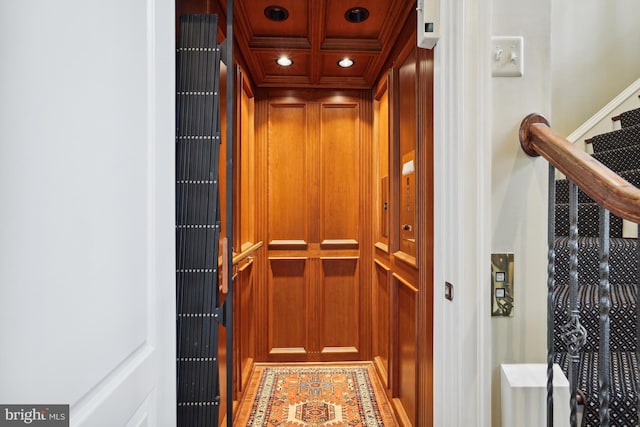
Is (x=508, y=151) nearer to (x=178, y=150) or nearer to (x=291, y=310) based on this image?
(x=178, y=150)

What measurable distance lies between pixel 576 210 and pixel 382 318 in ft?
6.71

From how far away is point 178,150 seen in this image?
3.91 feet

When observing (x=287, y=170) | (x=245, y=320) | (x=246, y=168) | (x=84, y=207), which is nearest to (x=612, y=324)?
(x=84, y=207)

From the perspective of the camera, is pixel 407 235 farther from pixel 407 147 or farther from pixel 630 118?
pixel 630 118

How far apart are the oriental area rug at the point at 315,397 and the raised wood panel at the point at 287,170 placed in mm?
1121

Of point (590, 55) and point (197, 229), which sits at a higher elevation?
point (590, 55)

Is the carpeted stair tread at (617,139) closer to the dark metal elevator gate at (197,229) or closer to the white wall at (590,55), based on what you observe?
the white wall at (590,55)

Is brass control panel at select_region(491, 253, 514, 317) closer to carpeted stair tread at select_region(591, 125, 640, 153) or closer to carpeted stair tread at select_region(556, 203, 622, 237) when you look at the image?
carpeted stair tread at select_region(556, 203, 622, 237)

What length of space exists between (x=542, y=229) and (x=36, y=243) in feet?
3.89

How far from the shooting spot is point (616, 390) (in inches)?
41.9

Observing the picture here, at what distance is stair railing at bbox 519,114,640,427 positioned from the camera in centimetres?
78

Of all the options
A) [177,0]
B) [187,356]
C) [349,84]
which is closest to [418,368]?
[187,356]

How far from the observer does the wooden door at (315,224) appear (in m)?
3.10


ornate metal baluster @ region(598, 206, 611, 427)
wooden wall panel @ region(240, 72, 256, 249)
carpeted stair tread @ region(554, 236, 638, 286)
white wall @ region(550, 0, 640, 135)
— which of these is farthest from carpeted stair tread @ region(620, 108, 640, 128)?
wooden wall panel @ region(240, 72, 256, 249)
